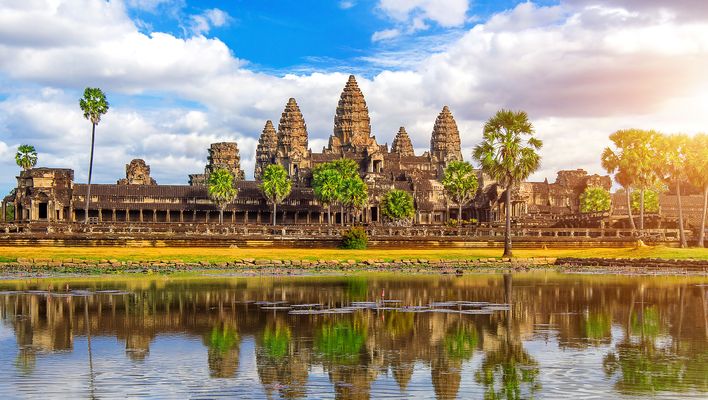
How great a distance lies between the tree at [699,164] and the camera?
73.2 metres

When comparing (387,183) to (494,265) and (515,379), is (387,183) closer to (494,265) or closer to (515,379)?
(494,265)

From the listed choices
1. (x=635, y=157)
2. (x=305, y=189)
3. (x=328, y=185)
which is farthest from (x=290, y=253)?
(x=305, y=189)

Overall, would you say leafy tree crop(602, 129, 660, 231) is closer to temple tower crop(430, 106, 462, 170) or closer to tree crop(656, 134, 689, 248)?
tree crop(656, 134, 689, 248)

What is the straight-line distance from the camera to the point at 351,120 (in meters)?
179

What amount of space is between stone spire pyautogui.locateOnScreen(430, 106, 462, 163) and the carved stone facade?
63.3 metres

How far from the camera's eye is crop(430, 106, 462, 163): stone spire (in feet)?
634

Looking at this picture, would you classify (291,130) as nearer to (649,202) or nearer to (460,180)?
(460,180)

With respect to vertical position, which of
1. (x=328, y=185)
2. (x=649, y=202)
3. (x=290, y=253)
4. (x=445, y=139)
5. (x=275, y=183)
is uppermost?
(x=445, y=139)

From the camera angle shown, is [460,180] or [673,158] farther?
[460,180]

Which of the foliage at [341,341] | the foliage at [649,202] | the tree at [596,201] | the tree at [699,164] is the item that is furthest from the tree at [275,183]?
the foliage at [341,341]

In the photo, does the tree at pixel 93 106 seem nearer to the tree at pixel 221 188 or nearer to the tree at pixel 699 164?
the tree at pixel 221 188

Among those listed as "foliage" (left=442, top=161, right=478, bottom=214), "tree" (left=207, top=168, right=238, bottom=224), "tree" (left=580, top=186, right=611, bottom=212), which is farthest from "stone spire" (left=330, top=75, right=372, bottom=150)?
"tree" (left=207, top=168, right=238, bottom=224)

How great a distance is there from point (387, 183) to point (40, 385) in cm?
13528

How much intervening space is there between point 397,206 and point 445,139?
7059 centimetres
